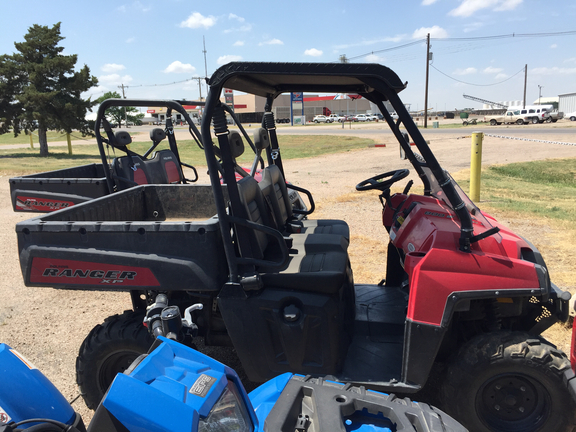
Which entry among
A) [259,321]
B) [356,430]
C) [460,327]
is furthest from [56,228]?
[460,327]

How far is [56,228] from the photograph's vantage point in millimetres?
2699

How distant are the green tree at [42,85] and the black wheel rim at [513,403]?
2241 cm

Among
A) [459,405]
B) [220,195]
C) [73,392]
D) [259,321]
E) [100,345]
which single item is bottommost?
[73,392]

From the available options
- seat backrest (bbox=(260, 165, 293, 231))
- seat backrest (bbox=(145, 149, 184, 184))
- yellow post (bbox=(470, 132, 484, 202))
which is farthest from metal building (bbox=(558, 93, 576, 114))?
seat backrest (bbox=(260, 165, 293, 231))

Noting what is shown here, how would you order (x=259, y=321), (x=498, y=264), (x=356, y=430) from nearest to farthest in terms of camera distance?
(x=356, y=430) < (x=498, y=264) < (x=259, y=321)

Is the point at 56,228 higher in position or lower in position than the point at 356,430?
higher

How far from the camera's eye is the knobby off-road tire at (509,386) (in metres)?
2.43

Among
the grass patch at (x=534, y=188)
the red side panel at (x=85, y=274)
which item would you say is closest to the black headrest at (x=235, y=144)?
the red side panel at (x=85, y=274)

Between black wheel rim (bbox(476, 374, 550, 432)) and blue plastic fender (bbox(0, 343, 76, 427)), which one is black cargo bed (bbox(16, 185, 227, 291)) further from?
black wheel rim (bbox(476, 374, 550, 432))

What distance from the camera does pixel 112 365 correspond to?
3.00 metres

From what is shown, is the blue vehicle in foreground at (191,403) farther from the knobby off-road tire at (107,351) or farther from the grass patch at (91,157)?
the grass patch at (91,157)

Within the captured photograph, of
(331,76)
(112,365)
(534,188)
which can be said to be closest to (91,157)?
(534,188)

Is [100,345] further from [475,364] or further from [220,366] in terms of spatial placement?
[475,364]

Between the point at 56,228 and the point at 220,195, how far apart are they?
102 cm
